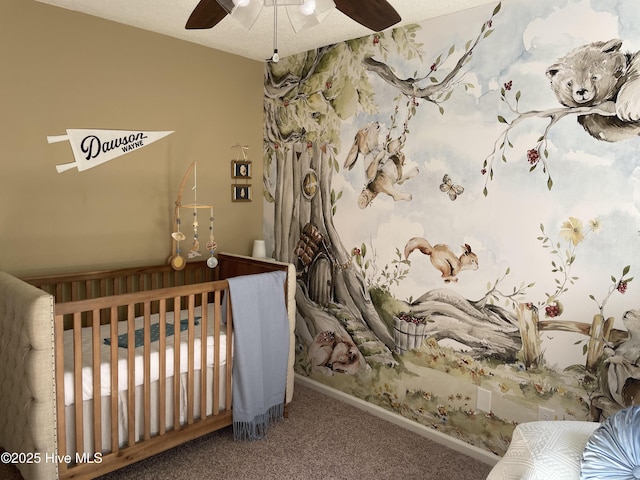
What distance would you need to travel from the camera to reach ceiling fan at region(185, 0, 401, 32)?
152 cm

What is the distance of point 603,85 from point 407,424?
6.60 ft

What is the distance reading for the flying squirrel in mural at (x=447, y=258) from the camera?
8.43ft

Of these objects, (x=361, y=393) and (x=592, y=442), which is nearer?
(x=592, y=442)

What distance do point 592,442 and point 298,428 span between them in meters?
1.71

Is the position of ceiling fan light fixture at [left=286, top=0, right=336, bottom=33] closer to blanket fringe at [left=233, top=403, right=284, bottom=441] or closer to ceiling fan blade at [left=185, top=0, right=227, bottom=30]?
ceiling fan blade at [left=185, top=0, right=227, bottom=30]

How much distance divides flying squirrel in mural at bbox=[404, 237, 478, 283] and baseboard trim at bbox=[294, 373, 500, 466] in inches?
34.0

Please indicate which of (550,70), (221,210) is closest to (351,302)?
(221,210)

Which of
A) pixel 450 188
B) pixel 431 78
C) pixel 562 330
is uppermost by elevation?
pixel 431 78

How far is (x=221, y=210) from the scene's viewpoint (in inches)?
136

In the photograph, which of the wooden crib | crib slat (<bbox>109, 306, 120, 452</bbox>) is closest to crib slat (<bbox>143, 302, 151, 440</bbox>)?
the wooden crib

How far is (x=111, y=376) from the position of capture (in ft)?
7.12

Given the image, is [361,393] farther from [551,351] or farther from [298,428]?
[551,351]

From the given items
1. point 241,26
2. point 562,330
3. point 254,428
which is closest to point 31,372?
point 254,428

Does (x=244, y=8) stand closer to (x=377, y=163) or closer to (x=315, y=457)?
(x=377, y=163)
